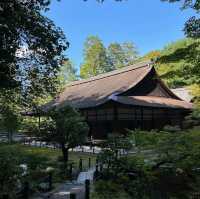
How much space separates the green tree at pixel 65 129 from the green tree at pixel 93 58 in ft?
143

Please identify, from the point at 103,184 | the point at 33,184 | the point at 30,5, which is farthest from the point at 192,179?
the point at 30,5

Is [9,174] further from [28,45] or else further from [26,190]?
[28,45]

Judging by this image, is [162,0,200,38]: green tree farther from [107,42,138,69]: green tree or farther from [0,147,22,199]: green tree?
[107,42,138,69]: green tree

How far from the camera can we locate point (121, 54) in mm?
67125

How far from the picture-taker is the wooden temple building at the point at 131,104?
26.6m

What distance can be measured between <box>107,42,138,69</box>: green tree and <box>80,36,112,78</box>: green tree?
15.5 ft

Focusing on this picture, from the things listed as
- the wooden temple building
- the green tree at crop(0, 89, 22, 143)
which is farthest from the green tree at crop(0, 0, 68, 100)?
the wooden temple building

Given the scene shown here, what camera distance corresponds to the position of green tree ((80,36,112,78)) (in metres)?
59.6

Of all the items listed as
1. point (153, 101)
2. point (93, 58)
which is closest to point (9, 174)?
point (153, 101)

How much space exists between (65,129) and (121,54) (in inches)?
2077

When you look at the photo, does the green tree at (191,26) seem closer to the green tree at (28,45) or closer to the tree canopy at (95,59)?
the green tree at (28,45)

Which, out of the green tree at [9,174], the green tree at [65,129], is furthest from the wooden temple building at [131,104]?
the green tree at [9,174]

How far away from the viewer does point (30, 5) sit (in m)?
11.2

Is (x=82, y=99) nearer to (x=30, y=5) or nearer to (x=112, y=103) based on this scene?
(x=112, y=103)
